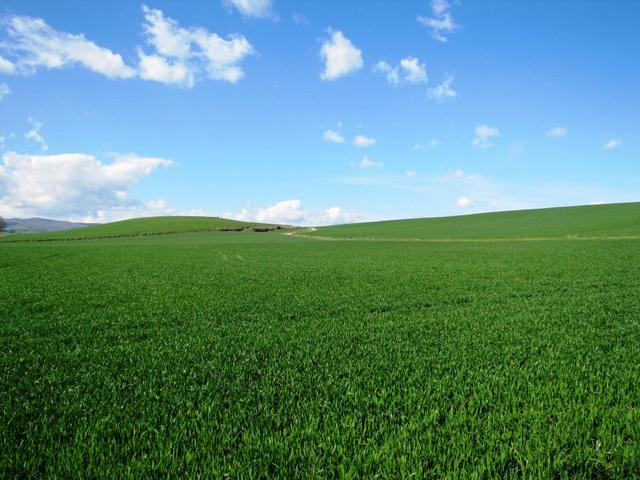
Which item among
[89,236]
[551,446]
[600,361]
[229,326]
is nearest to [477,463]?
[551,446]

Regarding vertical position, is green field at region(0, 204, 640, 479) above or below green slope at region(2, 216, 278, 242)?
below

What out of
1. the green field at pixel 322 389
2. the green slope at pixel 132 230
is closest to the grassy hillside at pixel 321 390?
the green field at pixel 322 389

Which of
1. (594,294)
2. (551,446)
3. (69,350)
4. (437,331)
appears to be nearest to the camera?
(551,446)

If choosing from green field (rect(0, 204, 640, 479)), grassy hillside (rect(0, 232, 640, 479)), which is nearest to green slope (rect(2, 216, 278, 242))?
green field (rect(0, 204, 640, 479))

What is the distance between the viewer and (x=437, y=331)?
9492 millimetres

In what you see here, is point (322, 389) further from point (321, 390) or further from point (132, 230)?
point (132, 230)

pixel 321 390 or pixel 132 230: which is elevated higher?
pixel 132 230

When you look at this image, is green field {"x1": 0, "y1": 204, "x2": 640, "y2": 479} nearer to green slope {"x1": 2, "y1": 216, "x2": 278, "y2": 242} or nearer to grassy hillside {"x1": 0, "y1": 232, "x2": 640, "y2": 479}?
grassy hillside {"x1": 0, "y1": 232, "x2": 640, "y2": 479}

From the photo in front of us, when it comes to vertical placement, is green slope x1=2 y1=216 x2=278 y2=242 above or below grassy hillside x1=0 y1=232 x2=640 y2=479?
above

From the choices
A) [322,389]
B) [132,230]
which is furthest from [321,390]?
[132,230]

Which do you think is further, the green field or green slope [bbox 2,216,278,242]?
green slope [bbox 2,216,278,242]

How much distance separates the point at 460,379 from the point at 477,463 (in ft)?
7.13

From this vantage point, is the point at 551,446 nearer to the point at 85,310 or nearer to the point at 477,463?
the point at 477,463

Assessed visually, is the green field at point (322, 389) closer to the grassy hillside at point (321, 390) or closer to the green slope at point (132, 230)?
the grassy hillside at point (321, 390)
